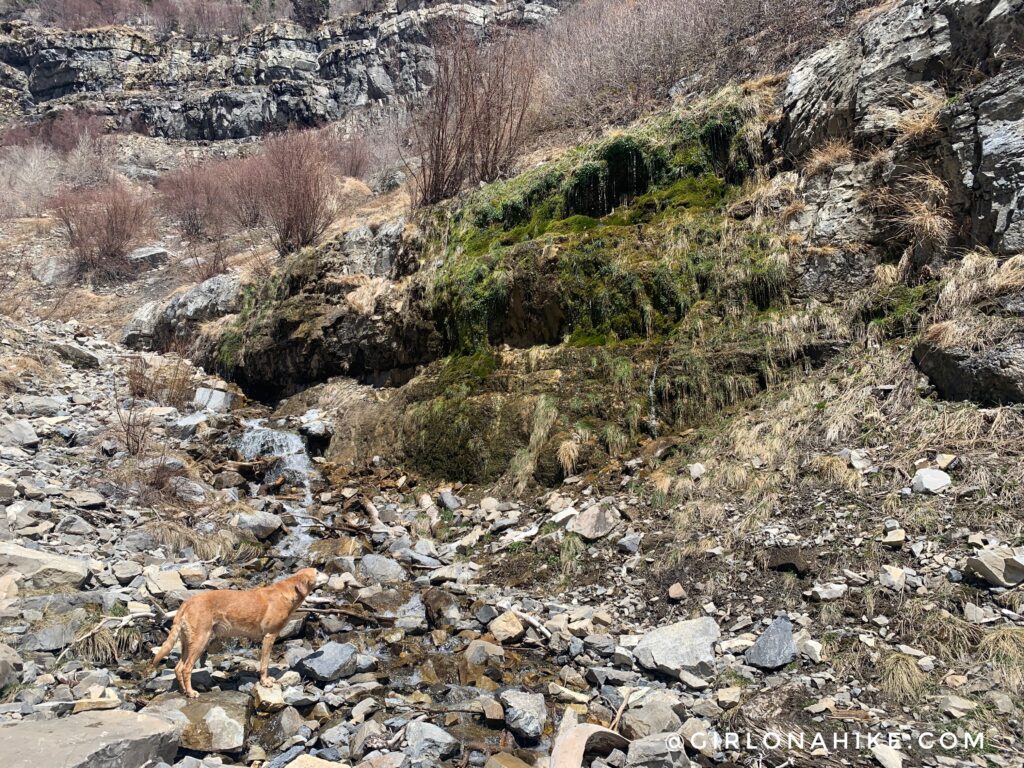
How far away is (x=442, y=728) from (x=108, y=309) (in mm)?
20347

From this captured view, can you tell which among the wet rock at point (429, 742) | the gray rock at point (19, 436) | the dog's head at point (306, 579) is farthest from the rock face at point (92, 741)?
the gray rock at point (19, 436)

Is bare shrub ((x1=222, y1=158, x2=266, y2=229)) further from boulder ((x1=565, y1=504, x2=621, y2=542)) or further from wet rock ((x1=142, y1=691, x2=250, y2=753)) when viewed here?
wet rock ((x1=142, y1=691, x2=250, y2=753))

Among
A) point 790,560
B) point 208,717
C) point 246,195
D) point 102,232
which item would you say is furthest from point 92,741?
point 102,232

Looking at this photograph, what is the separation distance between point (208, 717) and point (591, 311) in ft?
22.2

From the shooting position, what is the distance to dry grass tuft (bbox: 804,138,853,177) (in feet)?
26.1

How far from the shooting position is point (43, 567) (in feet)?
16.1

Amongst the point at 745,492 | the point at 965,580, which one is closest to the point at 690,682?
the point at 965,580

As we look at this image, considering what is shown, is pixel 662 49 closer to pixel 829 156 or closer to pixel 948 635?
pixel 829 156

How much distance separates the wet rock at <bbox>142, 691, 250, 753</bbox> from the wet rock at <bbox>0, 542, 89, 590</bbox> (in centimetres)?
188

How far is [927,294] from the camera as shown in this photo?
21.0 feet

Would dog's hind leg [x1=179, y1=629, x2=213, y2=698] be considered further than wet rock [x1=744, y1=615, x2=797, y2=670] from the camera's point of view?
No

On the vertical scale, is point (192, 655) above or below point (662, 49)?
below

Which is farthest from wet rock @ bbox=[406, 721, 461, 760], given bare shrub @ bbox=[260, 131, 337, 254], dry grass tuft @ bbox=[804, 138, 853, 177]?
bare shrub @ bbox=[260, 131, 337, 254]

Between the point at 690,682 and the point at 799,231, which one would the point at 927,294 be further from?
the point at 690,682
